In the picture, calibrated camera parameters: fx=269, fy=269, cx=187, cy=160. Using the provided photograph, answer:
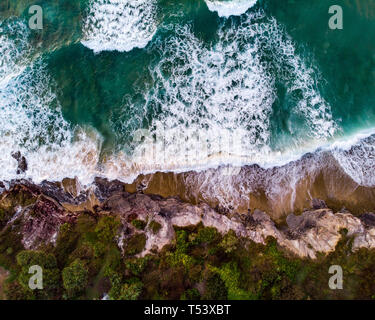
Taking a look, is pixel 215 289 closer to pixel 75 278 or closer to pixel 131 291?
pixel 131 291

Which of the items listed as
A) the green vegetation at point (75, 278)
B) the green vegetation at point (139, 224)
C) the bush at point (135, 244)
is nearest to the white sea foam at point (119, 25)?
the green vegetation at point (139, 224)

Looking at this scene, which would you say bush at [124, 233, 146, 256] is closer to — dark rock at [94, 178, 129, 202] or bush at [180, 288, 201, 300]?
bush at [180, 288, 201, 300]

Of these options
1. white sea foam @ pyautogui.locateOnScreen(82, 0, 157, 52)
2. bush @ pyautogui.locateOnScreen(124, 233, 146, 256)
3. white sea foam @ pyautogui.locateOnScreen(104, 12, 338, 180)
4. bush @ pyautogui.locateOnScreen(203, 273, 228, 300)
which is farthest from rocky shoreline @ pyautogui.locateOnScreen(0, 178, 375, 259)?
white sea foam @ pyautogui.locateOnScreen(82, 0, 157, 52)

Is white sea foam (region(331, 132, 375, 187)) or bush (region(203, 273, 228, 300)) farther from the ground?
white sea foam (region(331, 132, 375, 187))

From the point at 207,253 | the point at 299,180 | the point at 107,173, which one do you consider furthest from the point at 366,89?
the point at 107,173

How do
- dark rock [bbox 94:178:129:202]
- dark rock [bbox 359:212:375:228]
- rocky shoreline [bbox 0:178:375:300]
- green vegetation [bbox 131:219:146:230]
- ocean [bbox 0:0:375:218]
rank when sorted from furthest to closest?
ocean [bbox 0:0:375:218]
dark rock [bbox 94:178:129:202]
dark rock [bbox 359:212:375:228]
green vegetation [bbox 131:219:146:230]
rocky shoreline [bbox 0:178:375:300]

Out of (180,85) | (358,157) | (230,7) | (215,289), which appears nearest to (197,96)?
(180,85)
